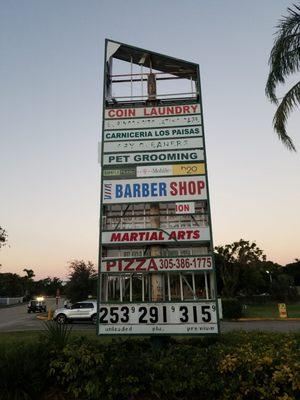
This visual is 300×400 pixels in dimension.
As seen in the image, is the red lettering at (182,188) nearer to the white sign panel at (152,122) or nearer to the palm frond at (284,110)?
the white sign panel at (152,122)

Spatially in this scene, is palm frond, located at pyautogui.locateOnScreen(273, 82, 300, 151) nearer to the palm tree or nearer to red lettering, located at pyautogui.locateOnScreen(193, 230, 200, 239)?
the palm tree

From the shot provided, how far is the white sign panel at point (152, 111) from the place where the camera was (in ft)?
31.2

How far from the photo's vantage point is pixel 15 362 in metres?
6.23

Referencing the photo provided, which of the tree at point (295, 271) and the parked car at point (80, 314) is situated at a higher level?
the tree at point (295, 271)

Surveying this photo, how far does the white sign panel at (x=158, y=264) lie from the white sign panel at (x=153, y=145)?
9.02ft

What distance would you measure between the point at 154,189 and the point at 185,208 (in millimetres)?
872

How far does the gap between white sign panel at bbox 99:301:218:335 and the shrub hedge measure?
1.08m

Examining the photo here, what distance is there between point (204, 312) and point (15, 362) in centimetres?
388

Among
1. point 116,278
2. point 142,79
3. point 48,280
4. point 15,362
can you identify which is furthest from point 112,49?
point 48,280

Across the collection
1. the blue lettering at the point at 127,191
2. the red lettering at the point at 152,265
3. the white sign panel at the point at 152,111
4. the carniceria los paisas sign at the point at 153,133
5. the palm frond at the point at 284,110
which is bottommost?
the red lettering at the point at 152,265

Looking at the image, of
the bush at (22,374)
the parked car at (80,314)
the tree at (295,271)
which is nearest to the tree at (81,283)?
the parked car at (80,314)

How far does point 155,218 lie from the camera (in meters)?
8.77

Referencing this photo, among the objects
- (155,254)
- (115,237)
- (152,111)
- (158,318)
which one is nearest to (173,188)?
(155,254)

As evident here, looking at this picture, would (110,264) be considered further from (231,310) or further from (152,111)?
(231,310)
